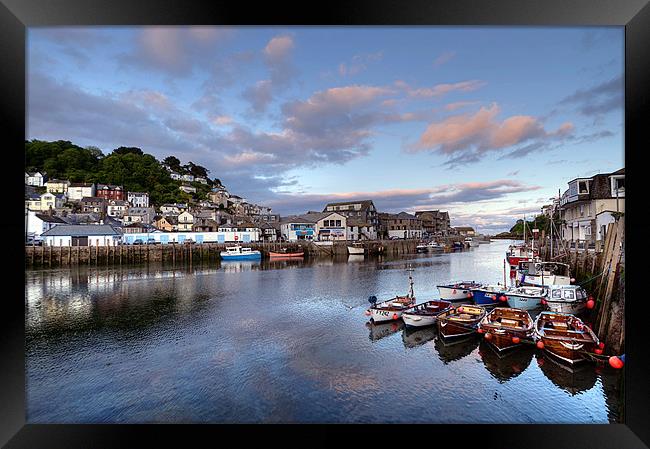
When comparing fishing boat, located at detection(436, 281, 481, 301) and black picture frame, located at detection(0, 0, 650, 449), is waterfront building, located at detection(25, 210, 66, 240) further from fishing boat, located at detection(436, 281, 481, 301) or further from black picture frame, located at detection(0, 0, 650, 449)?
black picture frame, located at detection(0, 0, 650, 449)

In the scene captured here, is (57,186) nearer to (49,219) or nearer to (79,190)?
(79,190)

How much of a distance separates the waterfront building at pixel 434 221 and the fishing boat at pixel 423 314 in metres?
38.4

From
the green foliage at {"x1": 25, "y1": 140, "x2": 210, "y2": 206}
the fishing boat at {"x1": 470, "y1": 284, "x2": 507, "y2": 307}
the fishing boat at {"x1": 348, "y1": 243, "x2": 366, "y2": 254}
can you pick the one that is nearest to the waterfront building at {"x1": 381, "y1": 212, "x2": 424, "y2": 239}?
the fishing boat at {"x1": 348, "y1": 243, "x2": 366, "y2": 254}

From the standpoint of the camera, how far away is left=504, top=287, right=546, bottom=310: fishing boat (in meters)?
8.92

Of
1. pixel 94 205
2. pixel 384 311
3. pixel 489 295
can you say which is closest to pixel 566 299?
pixel 489 295

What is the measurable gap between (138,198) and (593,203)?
43.9 metres

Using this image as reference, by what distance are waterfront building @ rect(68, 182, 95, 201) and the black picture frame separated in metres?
39.3

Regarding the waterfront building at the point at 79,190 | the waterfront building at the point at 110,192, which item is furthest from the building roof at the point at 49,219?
the waterfront building at the point at 110,192

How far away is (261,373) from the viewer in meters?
5.21

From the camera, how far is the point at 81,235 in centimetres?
2277

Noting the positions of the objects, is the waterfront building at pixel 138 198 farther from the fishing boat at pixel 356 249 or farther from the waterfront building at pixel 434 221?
the waterfront building at pixel 434 221
